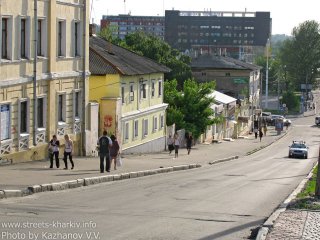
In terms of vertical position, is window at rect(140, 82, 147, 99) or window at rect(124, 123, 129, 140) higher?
window at rect(140, 82, 147, 99)

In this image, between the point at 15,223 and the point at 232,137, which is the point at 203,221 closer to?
the point at 15,223

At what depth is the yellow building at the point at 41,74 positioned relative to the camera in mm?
28859

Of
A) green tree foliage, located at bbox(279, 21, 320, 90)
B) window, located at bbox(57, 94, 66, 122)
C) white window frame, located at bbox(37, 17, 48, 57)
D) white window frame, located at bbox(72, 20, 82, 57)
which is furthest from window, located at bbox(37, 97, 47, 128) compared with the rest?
green tree foliage, located at bbox(279, 21, 320, 90)

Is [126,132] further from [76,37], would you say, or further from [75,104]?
[76,37]

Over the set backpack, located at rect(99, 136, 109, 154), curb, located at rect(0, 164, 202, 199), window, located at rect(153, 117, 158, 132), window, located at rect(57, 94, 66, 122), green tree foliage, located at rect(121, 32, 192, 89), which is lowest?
window, located at rect(153, 117, 158, 132)

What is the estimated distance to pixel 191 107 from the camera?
6078 centimetres

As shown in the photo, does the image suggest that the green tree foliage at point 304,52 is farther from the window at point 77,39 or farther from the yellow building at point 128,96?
the window at point 77,39

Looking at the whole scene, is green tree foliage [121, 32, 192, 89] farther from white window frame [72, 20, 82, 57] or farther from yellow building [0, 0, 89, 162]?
yellow building [0, 0, 89, 162]

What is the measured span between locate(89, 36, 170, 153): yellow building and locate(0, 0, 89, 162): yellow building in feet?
13.1

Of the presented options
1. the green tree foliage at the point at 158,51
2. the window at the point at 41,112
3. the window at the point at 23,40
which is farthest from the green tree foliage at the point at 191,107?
the window at the point at 23,40

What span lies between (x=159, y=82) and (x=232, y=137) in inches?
1398

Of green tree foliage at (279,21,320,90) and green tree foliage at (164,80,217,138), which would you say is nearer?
green tree foliage at (164,80,217,138)

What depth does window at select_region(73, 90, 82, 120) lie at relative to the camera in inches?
1446

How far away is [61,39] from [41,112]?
415cm
